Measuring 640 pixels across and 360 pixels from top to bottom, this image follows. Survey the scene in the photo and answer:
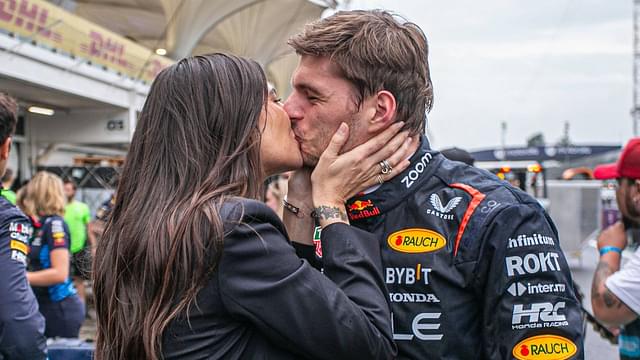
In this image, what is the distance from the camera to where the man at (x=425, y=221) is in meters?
1.38

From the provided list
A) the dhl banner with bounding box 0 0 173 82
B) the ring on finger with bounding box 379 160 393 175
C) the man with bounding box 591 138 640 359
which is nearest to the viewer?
the ring on finger with bounding box 379 160 393 175

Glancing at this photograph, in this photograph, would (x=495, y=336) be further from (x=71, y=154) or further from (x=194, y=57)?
(x=71, y=154)

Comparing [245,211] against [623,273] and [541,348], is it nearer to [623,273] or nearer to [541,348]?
[541,348]

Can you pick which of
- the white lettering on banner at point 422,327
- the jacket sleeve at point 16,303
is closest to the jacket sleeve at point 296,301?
the white lettering on banner at point 422,327

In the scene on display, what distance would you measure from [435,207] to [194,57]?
744 millimetres

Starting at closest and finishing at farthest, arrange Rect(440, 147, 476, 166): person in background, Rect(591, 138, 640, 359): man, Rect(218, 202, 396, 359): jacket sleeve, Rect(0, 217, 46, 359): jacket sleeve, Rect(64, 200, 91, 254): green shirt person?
Rect(218, 202, 396, 359): jacket sleeve
Rect(0, 217, 46, 359): jacket sleeve
Rect(591, 138, 640, 359): man
Rect(440, 147, 476, 166): person in background
Rect(64, 200, 91, 254): green shirt person

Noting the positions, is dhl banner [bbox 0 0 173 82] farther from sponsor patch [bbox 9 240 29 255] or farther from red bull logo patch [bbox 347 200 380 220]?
red bull logo patch [bbox 347 200 380 220]

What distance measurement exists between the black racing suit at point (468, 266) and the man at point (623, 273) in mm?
1422

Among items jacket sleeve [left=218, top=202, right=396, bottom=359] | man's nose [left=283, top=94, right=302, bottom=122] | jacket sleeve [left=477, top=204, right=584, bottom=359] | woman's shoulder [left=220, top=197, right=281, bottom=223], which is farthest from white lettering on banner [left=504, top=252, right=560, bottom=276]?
man's nose [left=283, top=94, right=302, bottom=122]

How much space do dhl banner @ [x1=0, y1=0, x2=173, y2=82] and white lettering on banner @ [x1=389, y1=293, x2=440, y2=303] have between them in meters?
10.8

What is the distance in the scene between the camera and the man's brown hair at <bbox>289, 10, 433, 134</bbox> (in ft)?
5.05

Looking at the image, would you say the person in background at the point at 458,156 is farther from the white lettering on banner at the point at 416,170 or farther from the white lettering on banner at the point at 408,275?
the white lettering on banner at the point at 408,275

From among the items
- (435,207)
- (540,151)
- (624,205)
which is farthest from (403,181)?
(540,151)

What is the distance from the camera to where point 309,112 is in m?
1.63
